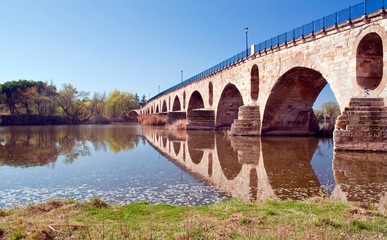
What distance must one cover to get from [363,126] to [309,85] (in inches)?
317

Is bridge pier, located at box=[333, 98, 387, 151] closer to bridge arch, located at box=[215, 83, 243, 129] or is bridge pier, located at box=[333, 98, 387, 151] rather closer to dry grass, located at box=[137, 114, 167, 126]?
bridge arch, located at box=[215, 83, 243, 129]

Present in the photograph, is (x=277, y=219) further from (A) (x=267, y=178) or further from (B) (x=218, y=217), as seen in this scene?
(A) (x=267, y=178)

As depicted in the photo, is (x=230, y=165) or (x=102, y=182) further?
(x=230, y=165)

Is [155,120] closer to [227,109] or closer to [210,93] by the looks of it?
[210,93]

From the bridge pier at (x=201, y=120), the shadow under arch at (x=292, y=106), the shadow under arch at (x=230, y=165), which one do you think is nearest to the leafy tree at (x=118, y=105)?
the bridge pier at (x=201, y=120)

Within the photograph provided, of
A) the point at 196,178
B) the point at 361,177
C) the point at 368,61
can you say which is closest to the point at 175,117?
the point at 368,61

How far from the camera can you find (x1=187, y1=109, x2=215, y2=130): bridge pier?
28.2 m

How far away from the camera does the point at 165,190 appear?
5.98 metres

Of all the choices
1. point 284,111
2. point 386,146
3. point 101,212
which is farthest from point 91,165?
point 284,111

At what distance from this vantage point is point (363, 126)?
10.5 metres

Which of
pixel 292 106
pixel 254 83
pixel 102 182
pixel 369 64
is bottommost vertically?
pixel 102 182

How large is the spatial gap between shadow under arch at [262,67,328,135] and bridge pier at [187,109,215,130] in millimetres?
9436

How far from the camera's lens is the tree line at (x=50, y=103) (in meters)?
55.9

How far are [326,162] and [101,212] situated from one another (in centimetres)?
722
